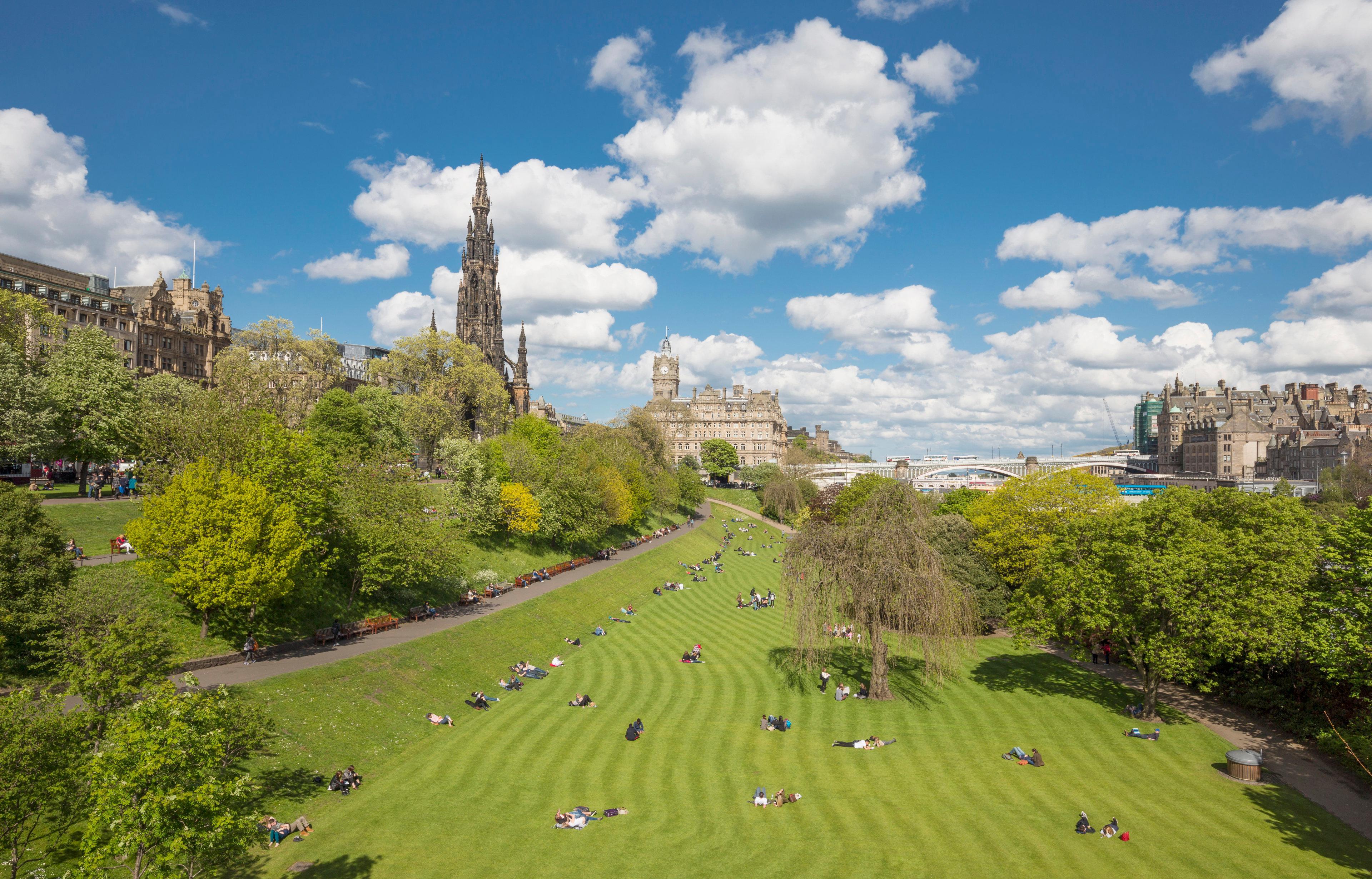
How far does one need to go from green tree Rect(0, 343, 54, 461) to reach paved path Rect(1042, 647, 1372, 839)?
62.2 meters

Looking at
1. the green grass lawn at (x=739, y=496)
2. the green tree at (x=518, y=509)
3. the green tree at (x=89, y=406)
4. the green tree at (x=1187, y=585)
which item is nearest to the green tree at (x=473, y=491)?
the green tree at (x=518, y=509)

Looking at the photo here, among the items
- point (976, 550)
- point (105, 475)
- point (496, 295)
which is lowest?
point (976, 550)

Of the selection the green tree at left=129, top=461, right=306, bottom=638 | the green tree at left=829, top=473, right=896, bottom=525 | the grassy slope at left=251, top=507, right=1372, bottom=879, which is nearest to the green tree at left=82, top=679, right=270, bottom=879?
the grassy slope at left=251, top=507, right=1372, bottom=879

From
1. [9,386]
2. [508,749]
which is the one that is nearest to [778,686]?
[508,749]

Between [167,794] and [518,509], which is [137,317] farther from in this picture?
[167,794]

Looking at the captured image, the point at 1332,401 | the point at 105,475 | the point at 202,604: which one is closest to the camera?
the point at 202,604

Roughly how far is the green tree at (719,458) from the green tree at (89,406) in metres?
108

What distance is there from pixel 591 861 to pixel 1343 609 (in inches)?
1137

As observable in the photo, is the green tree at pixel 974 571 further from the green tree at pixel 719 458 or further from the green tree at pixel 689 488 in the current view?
the green tree at pixel 719 458

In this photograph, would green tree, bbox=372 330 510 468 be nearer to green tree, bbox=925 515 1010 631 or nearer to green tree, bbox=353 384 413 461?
green tree, bbox=353 384 413 461

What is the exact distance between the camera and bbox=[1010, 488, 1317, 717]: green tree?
29.7 meters

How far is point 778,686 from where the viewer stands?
36156mm

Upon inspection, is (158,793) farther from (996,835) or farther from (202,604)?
(996,835)

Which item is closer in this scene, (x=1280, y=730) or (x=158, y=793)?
(x=158, y=793)
